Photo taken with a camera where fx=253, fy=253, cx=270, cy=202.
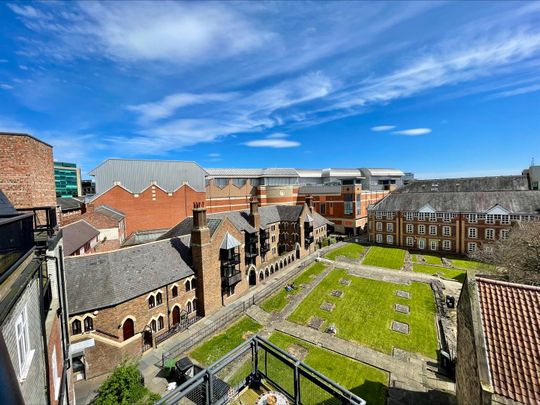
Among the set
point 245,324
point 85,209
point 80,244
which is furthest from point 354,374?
point 85,209

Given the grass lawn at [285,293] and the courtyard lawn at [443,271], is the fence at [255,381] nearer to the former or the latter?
the grass lawn at [285,293]

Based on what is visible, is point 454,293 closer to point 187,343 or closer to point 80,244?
point 187,343

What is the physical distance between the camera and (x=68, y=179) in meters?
113

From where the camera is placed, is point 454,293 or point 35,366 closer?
point 35,366

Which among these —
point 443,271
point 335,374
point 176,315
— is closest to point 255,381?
point 335,374

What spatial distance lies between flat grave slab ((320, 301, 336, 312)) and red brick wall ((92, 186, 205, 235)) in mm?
31283

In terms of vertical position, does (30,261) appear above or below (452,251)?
above

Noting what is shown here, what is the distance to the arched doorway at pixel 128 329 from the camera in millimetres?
19062

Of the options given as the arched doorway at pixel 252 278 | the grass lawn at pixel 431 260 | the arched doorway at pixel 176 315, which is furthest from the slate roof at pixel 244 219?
the grass lawn at pixel 431 260

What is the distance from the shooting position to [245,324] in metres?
23.3

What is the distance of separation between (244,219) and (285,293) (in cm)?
1149

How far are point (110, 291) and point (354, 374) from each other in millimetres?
18411

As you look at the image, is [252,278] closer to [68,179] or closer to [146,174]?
[146,174]

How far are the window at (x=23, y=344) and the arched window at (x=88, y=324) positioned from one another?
525 inches
